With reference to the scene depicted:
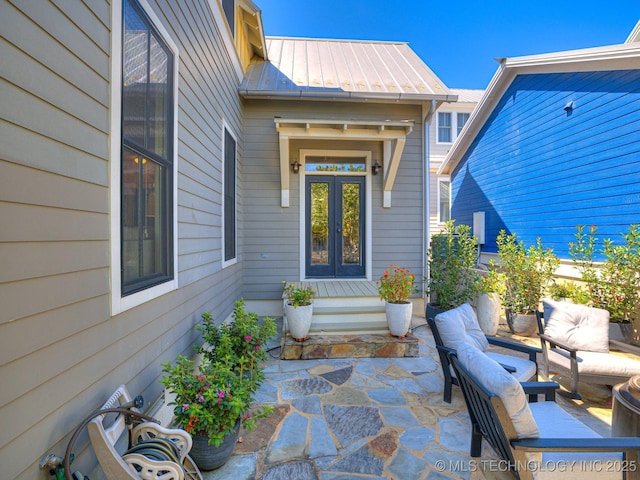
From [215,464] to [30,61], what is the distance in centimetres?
229

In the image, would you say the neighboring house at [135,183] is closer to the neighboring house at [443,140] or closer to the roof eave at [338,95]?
the roof eave at [338,95]

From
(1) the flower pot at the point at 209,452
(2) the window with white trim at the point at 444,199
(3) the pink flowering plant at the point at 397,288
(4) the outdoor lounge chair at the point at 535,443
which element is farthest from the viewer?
(2) the window with white trim at the point at 444,199

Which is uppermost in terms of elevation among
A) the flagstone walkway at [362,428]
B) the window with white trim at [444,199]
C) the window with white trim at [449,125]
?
the window with white trim at [449,125]

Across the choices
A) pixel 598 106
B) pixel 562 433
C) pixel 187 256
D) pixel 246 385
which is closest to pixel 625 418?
pixel 562 433

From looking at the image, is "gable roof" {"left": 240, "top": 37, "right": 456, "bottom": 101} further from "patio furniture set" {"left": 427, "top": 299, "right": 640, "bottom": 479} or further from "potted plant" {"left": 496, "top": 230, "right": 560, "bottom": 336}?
"patio furniture set" {"left": 427, "top": 299, "right": 640, "bottom": 479}

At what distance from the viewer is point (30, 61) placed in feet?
3.58

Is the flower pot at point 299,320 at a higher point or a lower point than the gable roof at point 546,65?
lower

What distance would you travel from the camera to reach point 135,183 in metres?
1.86

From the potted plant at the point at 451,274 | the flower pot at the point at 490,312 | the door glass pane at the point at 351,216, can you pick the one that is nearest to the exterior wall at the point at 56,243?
the door glass pane at the point at 351,216

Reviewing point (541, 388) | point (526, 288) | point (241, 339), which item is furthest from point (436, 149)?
point (241, 339)

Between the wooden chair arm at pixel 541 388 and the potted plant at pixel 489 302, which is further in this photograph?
the potted plant at pixel 489 302

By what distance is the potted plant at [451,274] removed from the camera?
505 centimetres

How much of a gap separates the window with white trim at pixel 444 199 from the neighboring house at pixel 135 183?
21.8 ft

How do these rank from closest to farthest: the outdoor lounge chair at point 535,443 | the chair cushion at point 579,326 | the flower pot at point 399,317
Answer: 1. the outdoor lounge chair at point 535,443
2. the chair cushion at point 579,326
3. the flower pot at point 399,317
